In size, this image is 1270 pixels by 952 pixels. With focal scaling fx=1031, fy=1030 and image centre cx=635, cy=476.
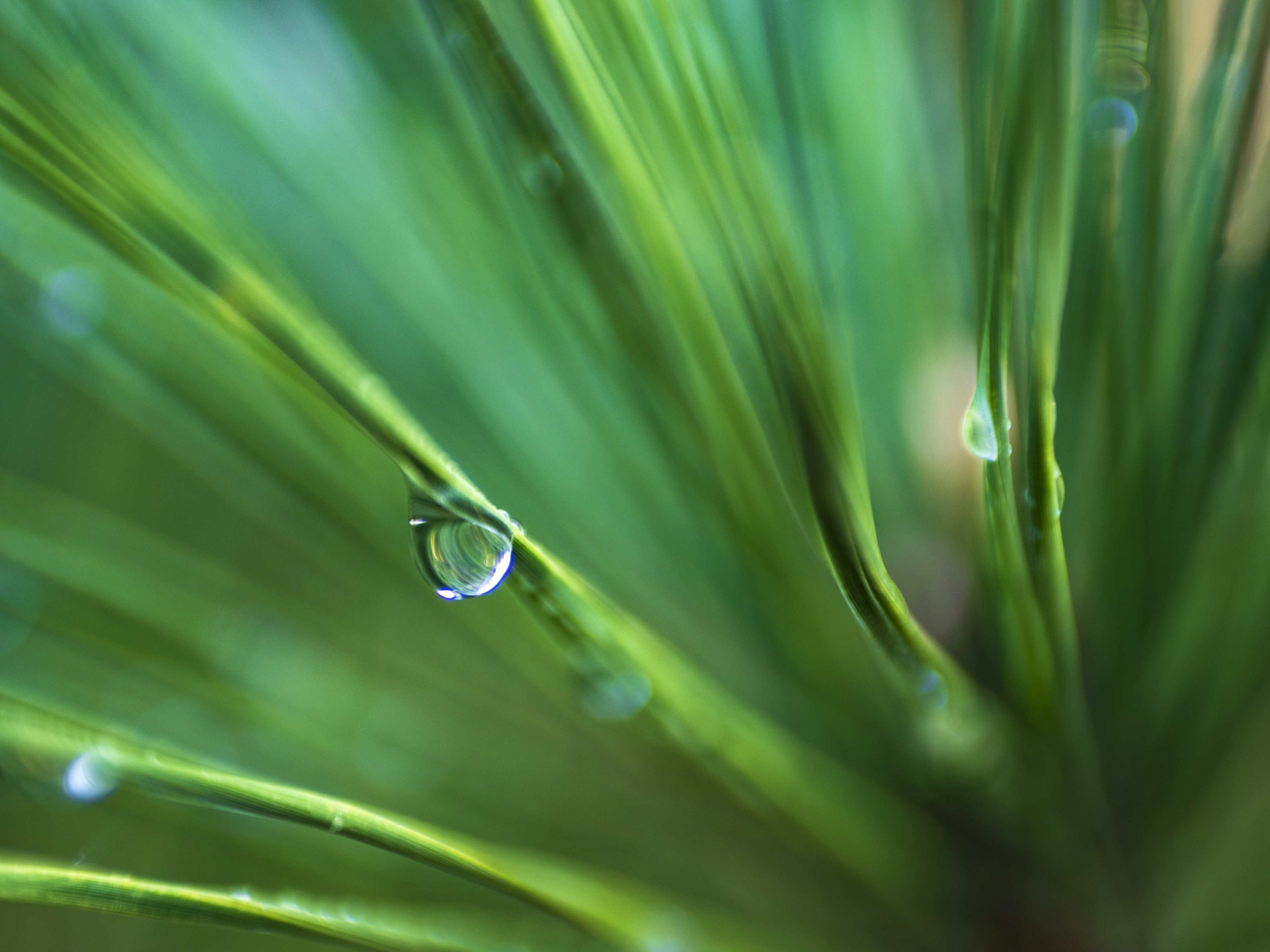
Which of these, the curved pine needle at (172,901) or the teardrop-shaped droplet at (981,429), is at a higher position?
the teardrop-shaped droplet at (981,429)

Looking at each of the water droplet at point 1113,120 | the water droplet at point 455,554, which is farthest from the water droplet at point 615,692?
the water droplet at point 1113,120

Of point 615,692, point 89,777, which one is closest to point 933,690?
point 615,692

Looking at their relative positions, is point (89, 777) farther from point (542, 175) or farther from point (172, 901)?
point (542, 175)

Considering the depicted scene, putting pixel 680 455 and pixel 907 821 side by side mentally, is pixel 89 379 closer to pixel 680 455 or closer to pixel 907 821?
pixel 680 455

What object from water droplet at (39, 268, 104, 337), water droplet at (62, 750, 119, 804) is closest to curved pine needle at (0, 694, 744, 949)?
water droplet at (62, 750, 119, 804)

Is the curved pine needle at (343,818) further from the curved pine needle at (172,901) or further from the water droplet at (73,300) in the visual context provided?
the water droplet at (73,300)

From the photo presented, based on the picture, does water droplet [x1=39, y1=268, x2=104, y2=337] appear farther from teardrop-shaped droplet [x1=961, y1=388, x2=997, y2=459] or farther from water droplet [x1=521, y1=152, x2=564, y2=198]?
teardrop-shaped droplet [x1=961, y1=388, x2=997, y2=459]
